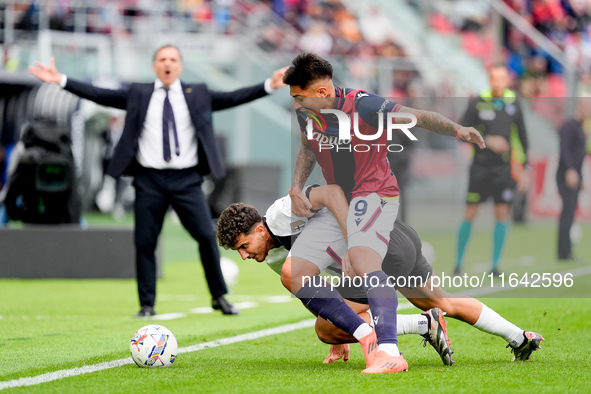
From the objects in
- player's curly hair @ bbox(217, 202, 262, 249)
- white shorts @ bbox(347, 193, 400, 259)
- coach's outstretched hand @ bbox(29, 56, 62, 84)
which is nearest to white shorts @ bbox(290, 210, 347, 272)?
white shorts @ bbox(347, 193, 400, 259)

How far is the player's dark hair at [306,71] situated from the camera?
532 cm

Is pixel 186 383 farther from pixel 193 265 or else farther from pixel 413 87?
pixel 413 87

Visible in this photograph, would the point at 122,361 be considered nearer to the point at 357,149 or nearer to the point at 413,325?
the point at 413,325

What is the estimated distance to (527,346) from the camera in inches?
219

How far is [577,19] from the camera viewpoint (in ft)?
89.5

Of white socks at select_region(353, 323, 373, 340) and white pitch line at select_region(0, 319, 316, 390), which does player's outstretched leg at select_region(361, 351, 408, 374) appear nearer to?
white socks at select_region(353, 323, 373, 340)

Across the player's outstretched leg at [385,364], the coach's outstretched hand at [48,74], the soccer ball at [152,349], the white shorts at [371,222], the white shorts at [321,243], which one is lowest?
the soccer ball at [152,349]

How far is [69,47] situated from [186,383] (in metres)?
16.7

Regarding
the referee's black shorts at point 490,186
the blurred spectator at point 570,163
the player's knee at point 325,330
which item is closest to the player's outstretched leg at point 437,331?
the player's knee at point 325,330

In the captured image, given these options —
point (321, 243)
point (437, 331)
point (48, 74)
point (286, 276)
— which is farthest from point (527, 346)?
point (48, 74)

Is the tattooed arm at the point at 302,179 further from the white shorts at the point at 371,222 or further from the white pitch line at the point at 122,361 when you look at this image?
the white pitch line at the point at 122,361

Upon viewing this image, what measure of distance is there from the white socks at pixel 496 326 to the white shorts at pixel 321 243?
0.87 metres

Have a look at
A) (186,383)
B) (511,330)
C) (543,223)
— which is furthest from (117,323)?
(543,223)

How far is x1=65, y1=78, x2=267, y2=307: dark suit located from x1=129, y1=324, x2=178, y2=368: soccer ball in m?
2.55
